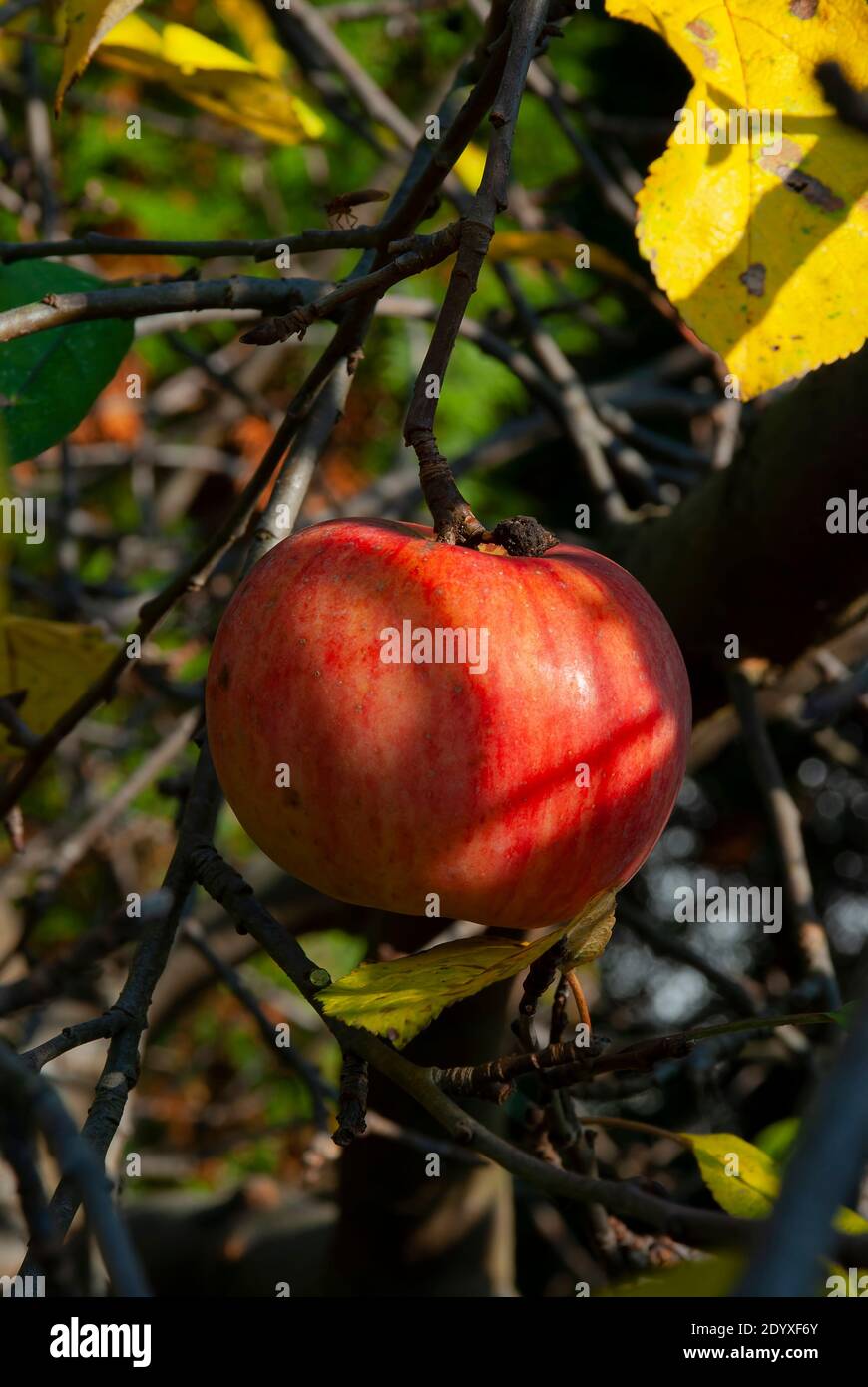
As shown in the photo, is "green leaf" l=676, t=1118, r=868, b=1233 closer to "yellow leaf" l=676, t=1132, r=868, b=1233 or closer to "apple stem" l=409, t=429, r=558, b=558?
"yellow leaf" l=676, t=1132, r=868, b=1233

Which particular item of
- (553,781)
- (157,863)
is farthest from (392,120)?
(157,863)

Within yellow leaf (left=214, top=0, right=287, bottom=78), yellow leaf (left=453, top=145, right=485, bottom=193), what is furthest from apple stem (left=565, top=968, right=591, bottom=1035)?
yellow leaf (left=214, top=0, right=287, bottom=78)

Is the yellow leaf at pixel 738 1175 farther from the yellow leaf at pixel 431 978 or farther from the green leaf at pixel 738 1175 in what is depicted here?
the yellow leaf at pixel 431 978

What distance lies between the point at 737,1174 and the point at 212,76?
86 cm

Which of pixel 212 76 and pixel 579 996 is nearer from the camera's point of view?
pixel 579 996

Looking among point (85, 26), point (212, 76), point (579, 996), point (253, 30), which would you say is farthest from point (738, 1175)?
point (253, 30)

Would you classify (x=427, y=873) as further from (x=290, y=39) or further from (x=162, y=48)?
(x=290, y=39)

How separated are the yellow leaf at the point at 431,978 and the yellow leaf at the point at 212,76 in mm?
726

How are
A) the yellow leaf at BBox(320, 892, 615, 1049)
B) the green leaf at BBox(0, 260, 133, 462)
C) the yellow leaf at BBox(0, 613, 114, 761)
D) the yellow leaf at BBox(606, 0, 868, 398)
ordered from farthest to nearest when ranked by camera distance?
the yellow leaf at BBox(0, 613, 114, 761)
the green leaf at BBox(0, 260, 133, 462)
the yellow leaf at BBox(606, 0, 868, 398)
the yellow leaf at BBox(320, 892, 615, 1049)

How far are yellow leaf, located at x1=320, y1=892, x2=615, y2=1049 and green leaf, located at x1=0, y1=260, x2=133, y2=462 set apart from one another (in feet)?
1.31

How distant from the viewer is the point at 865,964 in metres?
A: 0.46

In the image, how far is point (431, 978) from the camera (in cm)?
51

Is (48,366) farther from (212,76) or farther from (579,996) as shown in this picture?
(579,996)

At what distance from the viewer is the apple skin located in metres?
0.52
